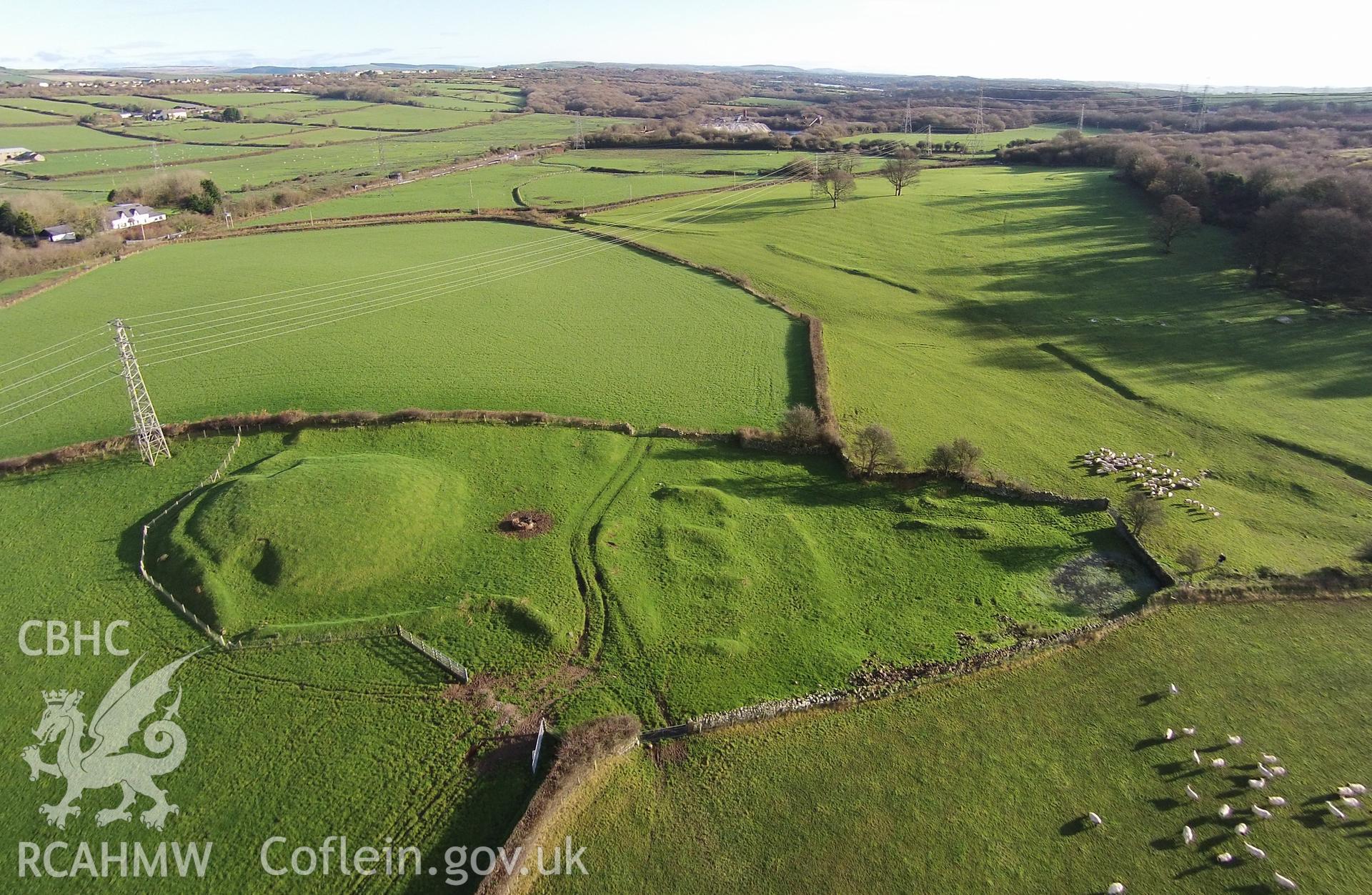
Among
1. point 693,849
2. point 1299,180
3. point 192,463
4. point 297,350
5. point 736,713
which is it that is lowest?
point 693,849

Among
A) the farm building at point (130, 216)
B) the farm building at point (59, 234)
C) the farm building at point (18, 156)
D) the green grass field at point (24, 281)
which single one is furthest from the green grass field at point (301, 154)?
the green grass field at point (24, 281)

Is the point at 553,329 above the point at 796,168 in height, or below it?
below

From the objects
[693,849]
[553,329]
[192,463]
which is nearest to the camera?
[693,849]

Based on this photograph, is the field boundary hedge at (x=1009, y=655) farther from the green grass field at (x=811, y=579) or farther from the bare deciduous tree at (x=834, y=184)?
the bare deciduous tree at (x=834, y=184)

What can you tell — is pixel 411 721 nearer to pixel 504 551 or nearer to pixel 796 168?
pixel 504 551

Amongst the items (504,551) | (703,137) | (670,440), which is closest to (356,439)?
(504,551)
